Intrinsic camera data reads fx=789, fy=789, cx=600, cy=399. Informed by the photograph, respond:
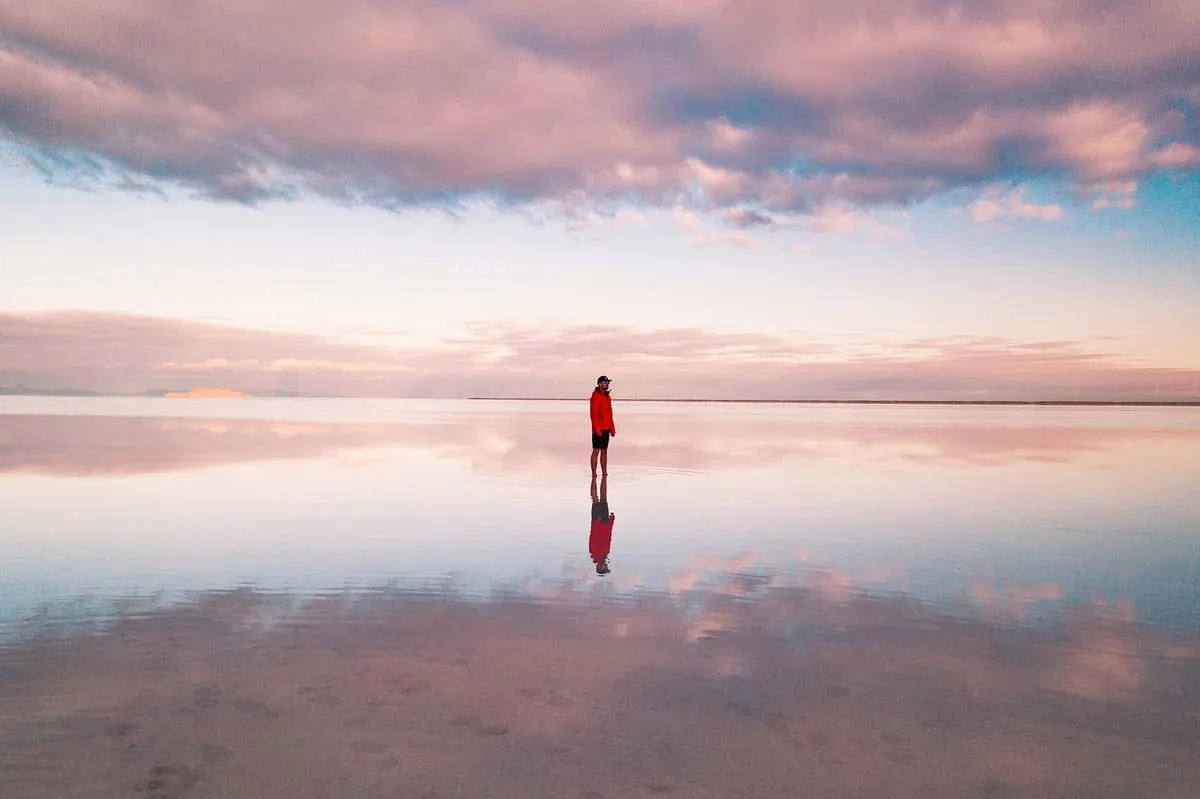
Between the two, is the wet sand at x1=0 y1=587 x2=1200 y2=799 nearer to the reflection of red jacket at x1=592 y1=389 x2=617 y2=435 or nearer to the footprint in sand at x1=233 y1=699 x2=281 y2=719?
the footprint in sand at x1=233 y1=699 x2=281 y2=719

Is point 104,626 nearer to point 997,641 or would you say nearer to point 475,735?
point 475,735

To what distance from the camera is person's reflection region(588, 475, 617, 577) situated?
31.7 feet

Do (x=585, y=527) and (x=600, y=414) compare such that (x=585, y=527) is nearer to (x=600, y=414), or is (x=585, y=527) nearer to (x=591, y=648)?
(x=591, y=648)

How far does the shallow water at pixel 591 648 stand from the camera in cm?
433

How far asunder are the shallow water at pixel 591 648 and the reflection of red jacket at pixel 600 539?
17cm

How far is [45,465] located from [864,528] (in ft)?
64.9

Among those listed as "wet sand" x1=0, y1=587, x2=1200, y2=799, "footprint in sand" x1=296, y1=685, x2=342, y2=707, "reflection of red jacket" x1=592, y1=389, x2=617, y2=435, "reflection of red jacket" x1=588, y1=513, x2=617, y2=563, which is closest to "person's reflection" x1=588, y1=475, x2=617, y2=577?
"reflection of red jacket" x1=588, y1=513, x2=617, y2=563

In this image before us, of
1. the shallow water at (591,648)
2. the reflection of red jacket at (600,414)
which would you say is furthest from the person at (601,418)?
the shallow water at (591,648)

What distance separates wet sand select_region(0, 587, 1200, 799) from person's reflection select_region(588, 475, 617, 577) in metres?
2.18

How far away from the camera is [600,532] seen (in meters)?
11.6

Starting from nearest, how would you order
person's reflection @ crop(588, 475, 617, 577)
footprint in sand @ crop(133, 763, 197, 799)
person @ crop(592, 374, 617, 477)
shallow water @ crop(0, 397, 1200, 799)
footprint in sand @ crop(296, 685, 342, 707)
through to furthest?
footprint in sand @ crop(133, 763, 197, 799), shallow water @ crop(0, 397, 1200, 799), footprint in sand @ crop(296, 685, 342, 707), person's reflection @ crop(588, 475, 617, 577), person @ crop(592, 374, 617, 477)

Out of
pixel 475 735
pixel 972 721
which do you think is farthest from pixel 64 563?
pixel 972 721

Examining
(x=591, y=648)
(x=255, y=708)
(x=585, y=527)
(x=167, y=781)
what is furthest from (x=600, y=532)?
(x=167, y=781)

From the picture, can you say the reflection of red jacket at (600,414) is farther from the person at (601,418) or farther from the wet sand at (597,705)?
the wet sand at (597,705)
